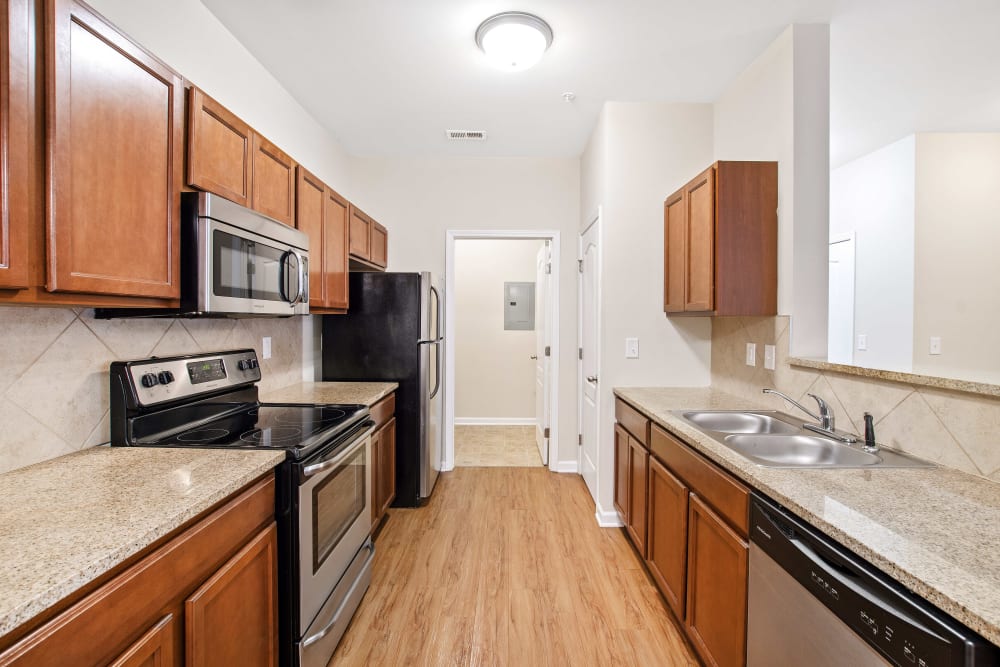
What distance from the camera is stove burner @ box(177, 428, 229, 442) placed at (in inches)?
60.9

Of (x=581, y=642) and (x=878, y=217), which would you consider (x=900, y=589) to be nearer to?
(x=581, y=642)

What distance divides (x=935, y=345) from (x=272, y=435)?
4.02 metres

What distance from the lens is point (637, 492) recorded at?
7.49 ft

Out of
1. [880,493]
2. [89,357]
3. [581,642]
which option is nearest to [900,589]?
[880,493]

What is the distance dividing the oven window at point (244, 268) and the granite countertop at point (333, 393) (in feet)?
2.38

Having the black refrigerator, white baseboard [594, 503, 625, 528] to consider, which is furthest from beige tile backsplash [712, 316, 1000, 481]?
the black refrigerator

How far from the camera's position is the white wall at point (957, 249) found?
272cm

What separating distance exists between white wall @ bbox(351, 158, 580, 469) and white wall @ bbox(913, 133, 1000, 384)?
8.00 ft

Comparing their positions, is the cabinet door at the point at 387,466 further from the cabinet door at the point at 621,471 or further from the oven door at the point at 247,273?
the cabinet door at the point at 621,471

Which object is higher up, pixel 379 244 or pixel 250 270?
pixel 379 244

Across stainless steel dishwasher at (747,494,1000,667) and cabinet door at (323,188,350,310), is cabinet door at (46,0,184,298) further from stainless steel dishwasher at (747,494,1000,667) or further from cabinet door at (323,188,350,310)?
stainless steel dishwasher at (747,494,1000,667)

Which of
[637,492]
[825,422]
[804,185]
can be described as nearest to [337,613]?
[637,492]

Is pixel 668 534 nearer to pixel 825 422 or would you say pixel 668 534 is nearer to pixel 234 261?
pixel 825 422

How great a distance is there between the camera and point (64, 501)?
100cm
